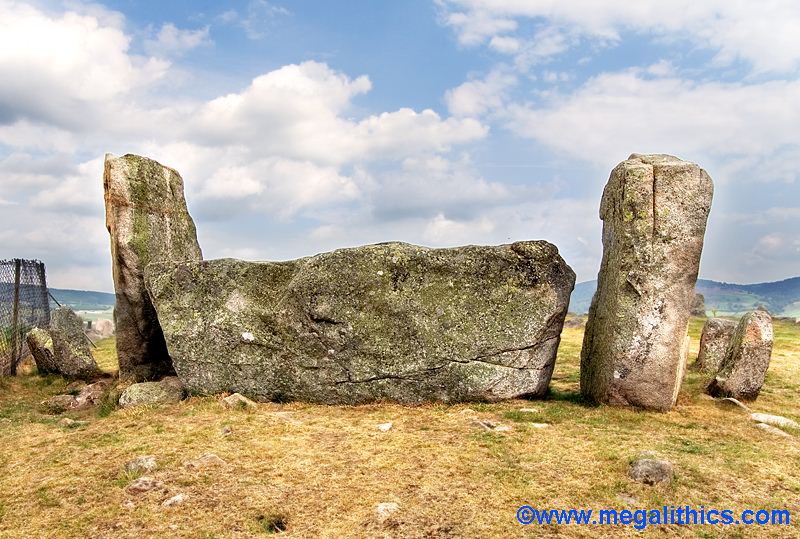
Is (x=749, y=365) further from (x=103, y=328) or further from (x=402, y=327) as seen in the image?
(x=103, y=328)

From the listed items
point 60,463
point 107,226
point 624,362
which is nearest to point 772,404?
point 624,362

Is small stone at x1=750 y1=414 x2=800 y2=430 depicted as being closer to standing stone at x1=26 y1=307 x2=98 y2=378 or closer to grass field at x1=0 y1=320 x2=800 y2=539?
grass field at x1=0 y1=320 x2=800 y2=539

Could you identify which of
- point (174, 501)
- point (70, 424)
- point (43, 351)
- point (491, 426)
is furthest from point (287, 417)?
point (43, 351)

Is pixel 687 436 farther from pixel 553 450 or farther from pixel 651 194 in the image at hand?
pixel 651 194

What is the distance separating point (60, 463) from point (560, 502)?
26.8 feet

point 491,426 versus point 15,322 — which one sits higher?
point 15,322

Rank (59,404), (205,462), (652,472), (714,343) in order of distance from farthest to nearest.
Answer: (714,343) → (59,404) → (205,462) → (652,472)

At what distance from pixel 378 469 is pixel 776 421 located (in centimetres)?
856

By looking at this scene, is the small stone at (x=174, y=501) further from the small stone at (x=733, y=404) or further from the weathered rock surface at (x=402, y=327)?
the small stone at (x=733, y=404)

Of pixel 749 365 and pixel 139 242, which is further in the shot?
pixel 139 242

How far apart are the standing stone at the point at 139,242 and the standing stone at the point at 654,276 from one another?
40.6ft

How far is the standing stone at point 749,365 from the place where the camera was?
14.5m

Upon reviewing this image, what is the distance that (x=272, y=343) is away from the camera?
14.1 meters

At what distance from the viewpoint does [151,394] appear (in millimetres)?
14562
